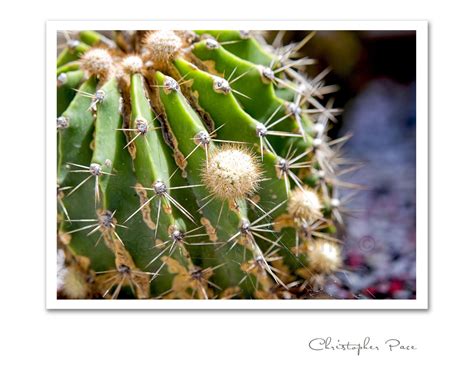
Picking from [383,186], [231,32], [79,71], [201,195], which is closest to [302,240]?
[201,195]
